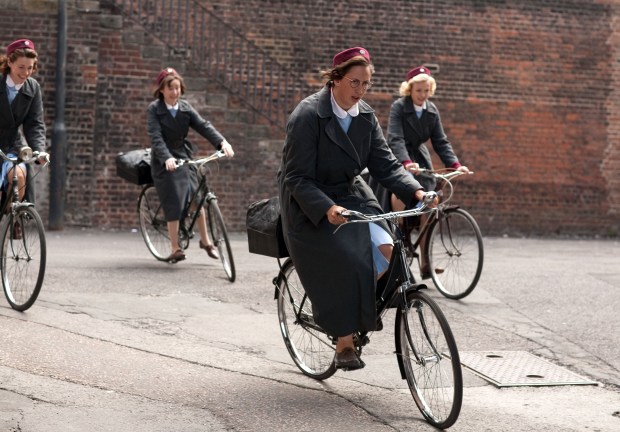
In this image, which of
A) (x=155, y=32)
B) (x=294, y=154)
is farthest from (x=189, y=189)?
(x=155, y=32)

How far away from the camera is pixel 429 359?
5.52 meters

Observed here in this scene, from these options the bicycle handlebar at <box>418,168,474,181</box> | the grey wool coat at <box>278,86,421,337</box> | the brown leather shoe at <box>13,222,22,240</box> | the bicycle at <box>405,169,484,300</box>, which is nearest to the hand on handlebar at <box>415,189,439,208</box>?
the grey wool coat at <box>278,86,421,337</box>

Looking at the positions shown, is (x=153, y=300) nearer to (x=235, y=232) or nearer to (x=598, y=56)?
(x=235, y=232)

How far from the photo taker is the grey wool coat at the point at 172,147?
10.5m

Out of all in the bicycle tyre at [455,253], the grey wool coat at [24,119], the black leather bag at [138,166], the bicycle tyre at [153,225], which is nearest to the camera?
the grey wool coat at [24,119]

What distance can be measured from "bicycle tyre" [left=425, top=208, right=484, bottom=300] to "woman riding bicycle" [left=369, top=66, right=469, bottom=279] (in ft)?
0.38

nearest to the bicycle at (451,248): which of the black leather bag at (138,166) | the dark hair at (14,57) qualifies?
the black leather bag at (138,166)

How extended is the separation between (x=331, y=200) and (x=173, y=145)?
5213 mm

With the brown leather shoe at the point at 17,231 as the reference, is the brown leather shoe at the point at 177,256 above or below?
below

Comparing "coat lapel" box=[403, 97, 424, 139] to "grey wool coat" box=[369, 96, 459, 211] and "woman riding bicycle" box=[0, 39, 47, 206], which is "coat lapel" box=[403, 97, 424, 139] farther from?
"woman riding bicycle" box=[0, 39, 47, 206]

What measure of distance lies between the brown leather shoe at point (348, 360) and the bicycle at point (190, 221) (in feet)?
13.1

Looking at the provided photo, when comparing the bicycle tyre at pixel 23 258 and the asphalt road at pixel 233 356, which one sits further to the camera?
the bicycle tyre at pixel 23 258

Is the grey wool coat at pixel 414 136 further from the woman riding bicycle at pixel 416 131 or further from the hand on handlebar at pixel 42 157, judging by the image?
the hand on handlebar at pixel 42 157

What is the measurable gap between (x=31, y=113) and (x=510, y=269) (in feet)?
18.2
